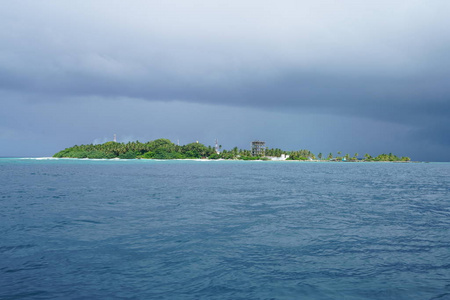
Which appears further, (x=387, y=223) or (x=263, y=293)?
(x=387, y=223)

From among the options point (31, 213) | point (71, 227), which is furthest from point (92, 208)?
point (71, 227)

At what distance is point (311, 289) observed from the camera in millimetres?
11211

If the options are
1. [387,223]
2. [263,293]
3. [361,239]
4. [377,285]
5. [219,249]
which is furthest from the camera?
[387,223]

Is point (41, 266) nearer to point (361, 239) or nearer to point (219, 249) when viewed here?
point (219, 249)

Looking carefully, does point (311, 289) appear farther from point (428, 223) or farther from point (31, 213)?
point (31, 213)

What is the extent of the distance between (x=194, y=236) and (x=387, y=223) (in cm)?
1442

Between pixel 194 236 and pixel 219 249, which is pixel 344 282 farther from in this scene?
pixel 194 236

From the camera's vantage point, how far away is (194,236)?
60.7 feet

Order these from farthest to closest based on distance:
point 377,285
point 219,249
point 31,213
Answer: point 31,213 → point 219,249 → point 377,285

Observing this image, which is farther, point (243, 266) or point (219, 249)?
point (219, 249)

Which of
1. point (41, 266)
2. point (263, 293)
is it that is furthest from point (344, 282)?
point (41, 266)

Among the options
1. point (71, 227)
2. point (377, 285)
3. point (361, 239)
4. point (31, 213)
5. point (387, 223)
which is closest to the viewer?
point (377, 285)

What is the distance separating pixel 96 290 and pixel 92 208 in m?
18.8

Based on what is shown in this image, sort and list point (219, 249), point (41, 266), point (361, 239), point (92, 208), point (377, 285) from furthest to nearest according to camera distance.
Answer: point (92, 208), point (361, 239), point (219, 249), point (41, 266), point (377, 285)
